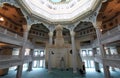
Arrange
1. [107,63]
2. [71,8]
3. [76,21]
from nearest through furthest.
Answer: [107,63]
[76,21]
[71,8]

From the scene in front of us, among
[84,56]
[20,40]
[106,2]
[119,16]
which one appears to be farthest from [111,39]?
[84,56]

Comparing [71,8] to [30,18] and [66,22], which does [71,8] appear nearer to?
[66,22]

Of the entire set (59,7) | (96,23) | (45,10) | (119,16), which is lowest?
(96,23)

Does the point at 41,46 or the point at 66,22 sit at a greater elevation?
the point at 66,22

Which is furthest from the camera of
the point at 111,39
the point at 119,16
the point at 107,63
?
the point at 119,16

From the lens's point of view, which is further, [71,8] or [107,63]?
[71,8]

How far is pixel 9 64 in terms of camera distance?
1070cm

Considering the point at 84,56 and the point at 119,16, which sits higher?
the point at 119,16

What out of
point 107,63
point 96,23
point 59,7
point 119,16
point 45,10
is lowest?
point 107,63

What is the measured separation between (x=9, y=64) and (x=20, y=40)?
425 cm

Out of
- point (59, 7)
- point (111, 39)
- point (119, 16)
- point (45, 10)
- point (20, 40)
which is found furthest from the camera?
point (59, 7)

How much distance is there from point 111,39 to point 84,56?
1541cm

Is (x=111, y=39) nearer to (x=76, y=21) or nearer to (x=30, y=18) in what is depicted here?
(x=76, y=21)

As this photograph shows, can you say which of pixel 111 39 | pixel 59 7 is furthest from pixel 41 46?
pixel 111 39
